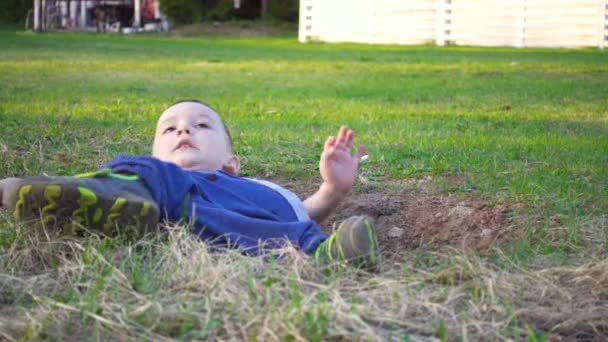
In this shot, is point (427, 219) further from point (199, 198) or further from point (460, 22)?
point (460, 22)

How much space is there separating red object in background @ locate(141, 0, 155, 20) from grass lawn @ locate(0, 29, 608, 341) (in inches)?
981

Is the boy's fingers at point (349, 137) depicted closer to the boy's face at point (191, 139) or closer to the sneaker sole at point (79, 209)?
the boy's face at point (191, 139)

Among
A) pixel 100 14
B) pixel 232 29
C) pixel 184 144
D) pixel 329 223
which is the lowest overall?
pixel 329 223

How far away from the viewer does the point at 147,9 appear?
37094 mm

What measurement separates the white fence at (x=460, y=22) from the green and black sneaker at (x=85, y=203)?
20.7 meters

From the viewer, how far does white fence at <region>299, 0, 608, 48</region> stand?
75.4 ft

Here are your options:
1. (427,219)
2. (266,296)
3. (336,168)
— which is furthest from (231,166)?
(266,296)

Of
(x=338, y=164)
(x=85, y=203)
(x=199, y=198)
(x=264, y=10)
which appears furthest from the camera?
(x=264, y=10)

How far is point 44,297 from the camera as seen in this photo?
104 inches

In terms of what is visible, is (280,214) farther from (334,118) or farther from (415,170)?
(334,118)

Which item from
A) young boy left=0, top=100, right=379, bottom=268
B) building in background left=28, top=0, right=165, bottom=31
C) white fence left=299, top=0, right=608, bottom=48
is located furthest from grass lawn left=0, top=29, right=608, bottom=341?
building in background left=28, top=0, right=165, bottom=31

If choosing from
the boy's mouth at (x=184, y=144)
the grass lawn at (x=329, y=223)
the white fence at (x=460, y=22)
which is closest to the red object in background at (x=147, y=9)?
the white fence at (x=460, y=22)

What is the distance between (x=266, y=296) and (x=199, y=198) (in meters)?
Answer: 0.95

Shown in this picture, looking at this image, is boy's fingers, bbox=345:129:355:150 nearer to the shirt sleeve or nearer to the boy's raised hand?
the boy's raised hand
